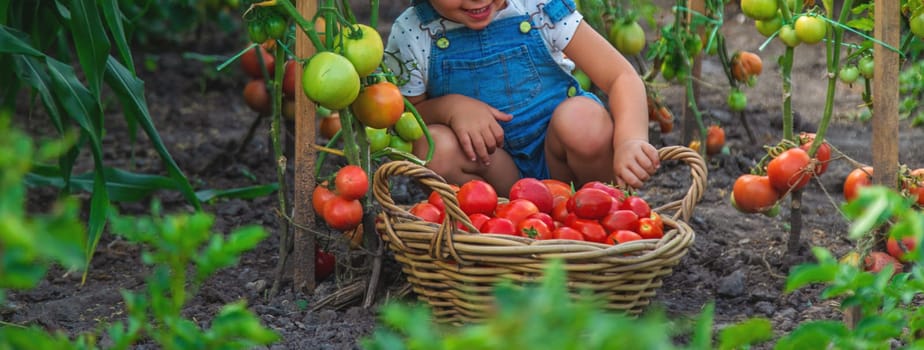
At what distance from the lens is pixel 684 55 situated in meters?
Answer: 2.80

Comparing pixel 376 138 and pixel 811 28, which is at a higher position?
pixel 811 28

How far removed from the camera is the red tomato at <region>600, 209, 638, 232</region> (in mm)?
1914

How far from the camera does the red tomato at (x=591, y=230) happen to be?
1.90 metres

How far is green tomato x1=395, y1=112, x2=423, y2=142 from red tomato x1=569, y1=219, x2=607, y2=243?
16.5 inches

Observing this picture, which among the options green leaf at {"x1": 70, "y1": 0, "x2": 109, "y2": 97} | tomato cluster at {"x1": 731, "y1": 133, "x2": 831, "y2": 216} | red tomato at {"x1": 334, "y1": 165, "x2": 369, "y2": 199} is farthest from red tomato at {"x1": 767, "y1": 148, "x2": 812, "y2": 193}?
green leaf at {"x1": 70, "y1": 0, "x2": 109, "y2": 97}

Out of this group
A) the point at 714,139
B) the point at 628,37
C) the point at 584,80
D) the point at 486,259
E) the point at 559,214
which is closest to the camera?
the point at 486,259

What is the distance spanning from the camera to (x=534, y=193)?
6.59 ft

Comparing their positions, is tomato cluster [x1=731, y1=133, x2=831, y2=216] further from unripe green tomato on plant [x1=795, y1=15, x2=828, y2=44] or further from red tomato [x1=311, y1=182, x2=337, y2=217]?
red tomato [x1=311, y1=182, x2=337, y2=217]

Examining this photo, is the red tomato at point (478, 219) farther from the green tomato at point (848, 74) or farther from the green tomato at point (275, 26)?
the green tomato at point (848, 74)

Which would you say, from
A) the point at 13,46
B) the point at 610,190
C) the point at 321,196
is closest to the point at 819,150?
the point at 610,190

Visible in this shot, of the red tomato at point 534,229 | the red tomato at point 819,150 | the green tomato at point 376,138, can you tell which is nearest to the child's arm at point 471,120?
the green tomato at point 376,138

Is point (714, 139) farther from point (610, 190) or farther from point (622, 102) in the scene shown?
point (610, 190)

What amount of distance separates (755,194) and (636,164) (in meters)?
0.25

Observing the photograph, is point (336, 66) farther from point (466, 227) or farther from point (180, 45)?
point (180, 45)
